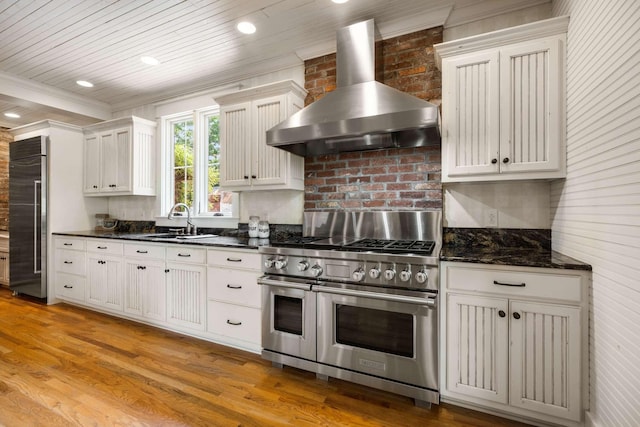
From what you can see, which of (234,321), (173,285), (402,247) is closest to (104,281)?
(173,285)

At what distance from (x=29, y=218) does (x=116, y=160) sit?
1.29 m


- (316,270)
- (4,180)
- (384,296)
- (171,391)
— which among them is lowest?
(171,391)

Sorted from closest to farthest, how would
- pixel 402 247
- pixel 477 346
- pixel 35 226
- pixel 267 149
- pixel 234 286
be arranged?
1. pixel 477 346
2. pixel 402 247
3. pixel 234 286
4. pixel 267 149
5. pixel 35 226

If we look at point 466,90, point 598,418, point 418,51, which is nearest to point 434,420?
point 598,418

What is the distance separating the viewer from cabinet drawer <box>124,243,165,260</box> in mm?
2893

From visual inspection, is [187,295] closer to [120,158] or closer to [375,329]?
[375,329]

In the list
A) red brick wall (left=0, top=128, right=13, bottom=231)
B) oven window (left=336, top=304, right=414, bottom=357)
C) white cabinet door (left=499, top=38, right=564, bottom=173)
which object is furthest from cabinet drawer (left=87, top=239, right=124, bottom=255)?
white cabinet door (left=499, top=38, right=564, bottom=173)

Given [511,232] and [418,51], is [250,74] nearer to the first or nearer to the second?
[418,51]

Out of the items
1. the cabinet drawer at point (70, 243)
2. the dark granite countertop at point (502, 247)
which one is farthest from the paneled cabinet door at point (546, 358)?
the cabinet drawer at point (70, 243)

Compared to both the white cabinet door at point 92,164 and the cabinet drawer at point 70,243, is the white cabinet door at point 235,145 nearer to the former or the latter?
the cabinet drawer at point 70,243

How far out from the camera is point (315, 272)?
2.09 meters

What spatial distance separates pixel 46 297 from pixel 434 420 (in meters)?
4.55

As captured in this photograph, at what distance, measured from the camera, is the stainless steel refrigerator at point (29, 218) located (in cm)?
377

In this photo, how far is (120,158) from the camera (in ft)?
12.7
